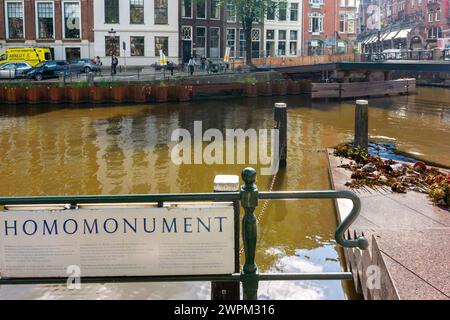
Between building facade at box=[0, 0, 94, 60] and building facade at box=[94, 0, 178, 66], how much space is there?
3.68ft

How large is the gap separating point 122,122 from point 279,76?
2148 centimetres

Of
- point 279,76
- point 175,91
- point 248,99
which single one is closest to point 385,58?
point 279,76

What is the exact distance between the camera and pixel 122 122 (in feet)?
104

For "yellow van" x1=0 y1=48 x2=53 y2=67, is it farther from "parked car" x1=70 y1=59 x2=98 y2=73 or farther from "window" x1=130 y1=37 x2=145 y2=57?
"window" x1=130 y1=37 x2=145 y2=57

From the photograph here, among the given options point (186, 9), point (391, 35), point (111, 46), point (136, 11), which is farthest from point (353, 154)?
point (391, 35)

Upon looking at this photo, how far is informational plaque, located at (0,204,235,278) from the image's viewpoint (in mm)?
5055

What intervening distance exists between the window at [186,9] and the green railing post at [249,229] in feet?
191

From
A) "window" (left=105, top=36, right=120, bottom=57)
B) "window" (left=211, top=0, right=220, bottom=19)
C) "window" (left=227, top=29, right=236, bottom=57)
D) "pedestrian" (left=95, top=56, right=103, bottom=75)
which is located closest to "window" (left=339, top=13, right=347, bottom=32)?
"window" (left=227, top=29, right=236, bottom=57)

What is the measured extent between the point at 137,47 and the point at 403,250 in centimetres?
5445

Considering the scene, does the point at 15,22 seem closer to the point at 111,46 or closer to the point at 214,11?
the point at 111,46

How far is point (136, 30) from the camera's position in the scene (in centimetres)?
5866

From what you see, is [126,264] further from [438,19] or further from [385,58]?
[438,19]
